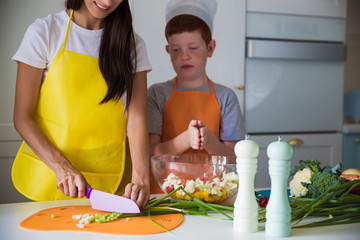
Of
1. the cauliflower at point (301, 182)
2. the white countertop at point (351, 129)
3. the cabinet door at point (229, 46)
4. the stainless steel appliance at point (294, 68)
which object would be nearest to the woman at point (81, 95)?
the cauliflower at point (301, 182)

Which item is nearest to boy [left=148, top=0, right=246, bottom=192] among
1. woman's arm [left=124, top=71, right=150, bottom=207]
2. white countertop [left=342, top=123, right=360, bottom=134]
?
woman's arm [left=124, top=71, right=150, bottom=207]

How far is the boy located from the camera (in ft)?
5.68

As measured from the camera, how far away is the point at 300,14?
8.93 ft

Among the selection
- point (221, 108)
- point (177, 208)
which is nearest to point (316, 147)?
point (221, 108)

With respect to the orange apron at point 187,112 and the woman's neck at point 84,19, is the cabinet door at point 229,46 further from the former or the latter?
the woman's neck at point 84,19

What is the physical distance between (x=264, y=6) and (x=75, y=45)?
1565mm

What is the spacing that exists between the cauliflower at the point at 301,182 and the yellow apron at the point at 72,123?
2.12 ft

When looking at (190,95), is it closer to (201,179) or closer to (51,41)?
(51,41)

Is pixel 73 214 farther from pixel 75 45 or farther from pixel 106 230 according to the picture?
pixel 75 45

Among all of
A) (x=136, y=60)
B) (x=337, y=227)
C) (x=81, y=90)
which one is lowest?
(x=337, y=227)

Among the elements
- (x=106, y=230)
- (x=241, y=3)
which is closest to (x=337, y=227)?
(x=106, y=230)

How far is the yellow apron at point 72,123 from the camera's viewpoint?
138 centimetres

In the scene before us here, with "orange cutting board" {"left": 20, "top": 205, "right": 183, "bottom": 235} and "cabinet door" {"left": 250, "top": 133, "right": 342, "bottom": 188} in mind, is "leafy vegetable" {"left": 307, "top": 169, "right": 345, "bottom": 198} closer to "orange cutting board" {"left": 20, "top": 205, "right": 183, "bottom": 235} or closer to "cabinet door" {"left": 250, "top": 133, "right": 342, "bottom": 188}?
"orange cutting board" {"left": 20, "top": 205, "right": 183, "bottom": 235}

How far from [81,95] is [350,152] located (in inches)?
81.4
